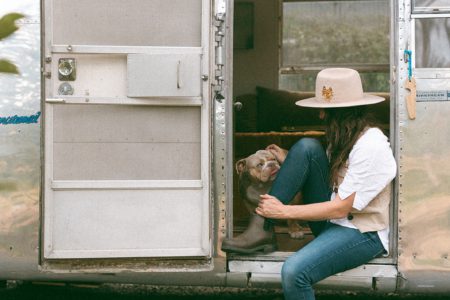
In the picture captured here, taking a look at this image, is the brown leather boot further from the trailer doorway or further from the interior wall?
the interior wall

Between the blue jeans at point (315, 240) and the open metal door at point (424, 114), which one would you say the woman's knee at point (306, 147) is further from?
the open metal door at point (424, 114)

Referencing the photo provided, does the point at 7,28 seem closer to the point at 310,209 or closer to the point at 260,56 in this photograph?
the point at 310,209

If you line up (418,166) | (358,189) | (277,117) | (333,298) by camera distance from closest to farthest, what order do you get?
→ 1. (358,189)
2. (418,166)
3. (333,298)
4. (277,117)

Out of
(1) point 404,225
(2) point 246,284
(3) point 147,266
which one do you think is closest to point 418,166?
(1) point 404,225

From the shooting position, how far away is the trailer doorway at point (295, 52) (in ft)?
21.5

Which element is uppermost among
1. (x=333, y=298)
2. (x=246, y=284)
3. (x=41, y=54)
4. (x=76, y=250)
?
(x=41, y=54)

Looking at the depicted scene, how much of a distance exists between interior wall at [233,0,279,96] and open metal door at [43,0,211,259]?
3101 mm

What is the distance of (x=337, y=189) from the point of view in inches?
151

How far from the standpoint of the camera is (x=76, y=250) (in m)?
3.68

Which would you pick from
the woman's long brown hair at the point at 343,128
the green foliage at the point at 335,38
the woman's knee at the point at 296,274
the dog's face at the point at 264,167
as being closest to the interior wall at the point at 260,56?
the green foliage at the point at 335,38

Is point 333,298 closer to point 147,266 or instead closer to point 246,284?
point 246,284

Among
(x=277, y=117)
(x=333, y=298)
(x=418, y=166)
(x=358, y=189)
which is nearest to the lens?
(x=358, y=189)

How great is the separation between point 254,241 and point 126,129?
0.95 meters

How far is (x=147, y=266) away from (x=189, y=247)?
25cm
